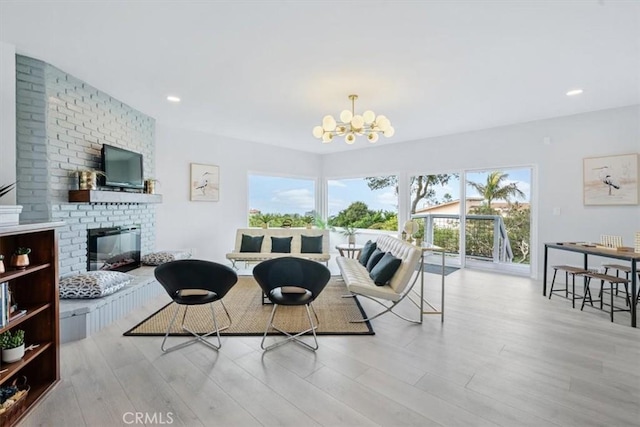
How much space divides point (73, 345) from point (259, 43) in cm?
310

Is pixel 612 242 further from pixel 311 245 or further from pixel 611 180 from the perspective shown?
pixel 311 245

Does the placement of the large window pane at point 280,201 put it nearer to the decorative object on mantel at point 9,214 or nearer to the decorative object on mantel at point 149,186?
the decorative object on mantel at point 149,186

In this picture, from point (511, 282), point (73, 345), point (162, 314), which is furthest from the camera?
point (511, 282)

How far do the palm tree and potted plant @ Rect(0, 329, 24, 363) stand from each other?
249 inches

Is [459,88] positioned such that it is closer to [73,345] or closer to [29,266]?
[29,266]

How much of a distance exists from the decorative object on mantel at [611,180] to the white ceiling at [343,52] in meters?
0.78

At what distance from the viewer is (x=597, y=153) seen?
174 inches

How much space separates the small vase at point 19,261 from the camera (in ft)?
6.13

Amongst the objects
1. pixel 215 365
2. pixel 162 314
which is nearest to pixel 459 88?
pixel 215 365

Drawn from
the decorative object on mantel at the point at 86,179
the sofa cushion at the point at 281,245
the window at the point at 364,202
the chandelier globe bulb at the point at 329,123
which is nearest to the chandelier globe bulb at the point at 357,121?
the chandelier globe bulb at the point at 329,123

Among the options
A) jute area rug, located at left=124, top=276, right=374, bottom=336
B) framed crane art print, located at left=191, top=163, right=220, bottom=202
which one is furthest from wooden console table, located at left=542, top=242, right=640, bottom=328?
framed crane art print, located at left=191, top=163, right=220, bottom=202

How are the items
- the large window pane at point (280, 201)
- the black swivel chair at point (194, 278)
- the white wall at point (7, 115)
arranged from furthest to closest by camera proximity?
1. the large window pane at point (280, 201)
2. the white wall at point (7, 115)
3. the black swivel chair at point (194, 278)

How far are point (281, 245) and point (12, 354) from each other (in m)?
3.93

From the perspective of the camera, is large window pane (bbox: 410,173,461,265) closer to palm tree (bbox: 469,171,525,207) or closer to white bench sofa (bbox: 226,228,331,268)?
palm tree (bbox: 469,171,525,207)
